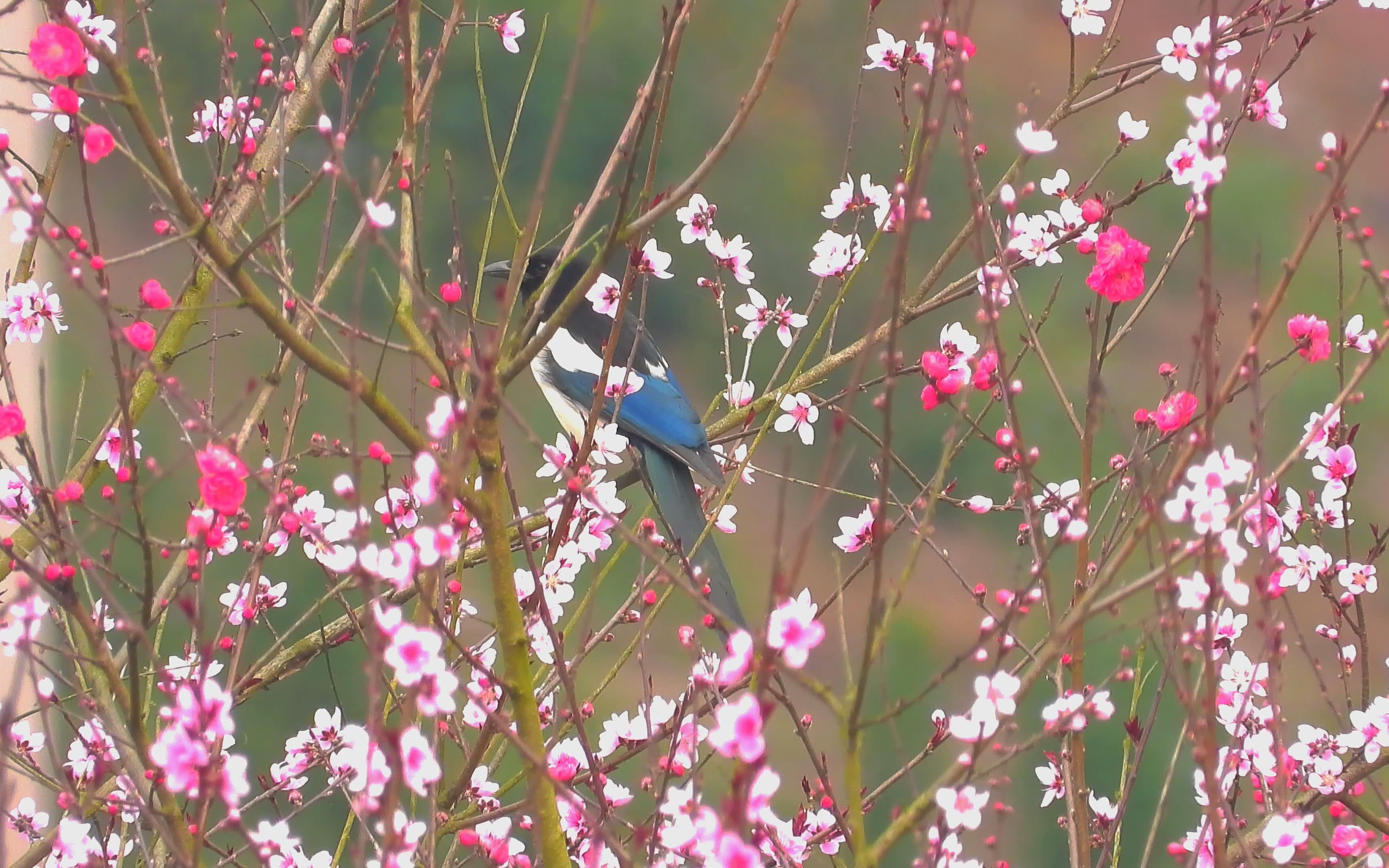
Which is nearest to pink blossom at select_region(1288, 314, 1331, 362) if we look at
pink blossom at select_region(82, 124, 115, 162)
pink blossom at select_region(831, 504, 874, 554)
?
pink blossom at select_region(831, 504, 874, 554)

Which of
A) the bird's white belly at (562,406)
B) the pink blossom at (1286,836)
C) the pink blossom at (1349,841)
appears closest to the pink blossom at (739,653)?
the pink blossom at (1286,836)

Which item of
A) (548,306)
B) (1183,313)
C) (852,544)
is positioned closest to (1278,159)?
(1183,313)

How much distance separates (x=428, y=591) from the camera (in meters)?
0.99

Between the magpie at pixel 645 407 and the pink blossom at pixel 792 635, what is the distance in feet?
2.54

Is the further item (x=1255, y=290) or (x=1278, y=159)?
(x=1278, y=159)

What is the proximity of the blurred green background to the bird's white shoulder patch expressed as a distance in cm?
186

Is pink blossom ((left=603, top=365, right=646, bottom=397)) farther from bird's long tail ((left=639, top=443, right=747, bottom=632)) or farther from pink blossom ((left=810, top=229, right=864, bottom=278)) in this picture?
pink blossom ((left=810, top=229, right=864, bottom=278))

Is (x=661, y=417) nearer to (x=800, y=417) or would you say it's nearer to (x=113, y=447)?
(x=800, y=417)

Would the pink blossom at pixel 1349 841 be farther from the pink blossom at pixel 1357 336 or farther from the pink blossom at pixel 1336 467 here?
the pink blossom at pixel 1357 336

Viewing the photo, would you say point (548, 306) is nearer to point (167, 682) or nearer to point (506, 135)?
point (167, 682)

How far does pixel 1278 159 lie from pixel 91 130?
5502 millimetres

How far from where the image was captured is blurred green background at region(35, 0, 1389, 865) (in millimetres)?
5016

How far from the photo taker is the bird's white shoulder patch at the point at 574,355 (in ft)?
8.64

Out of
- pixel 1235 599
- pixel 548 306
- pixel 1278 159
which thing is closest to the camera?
pixel 1235 599
